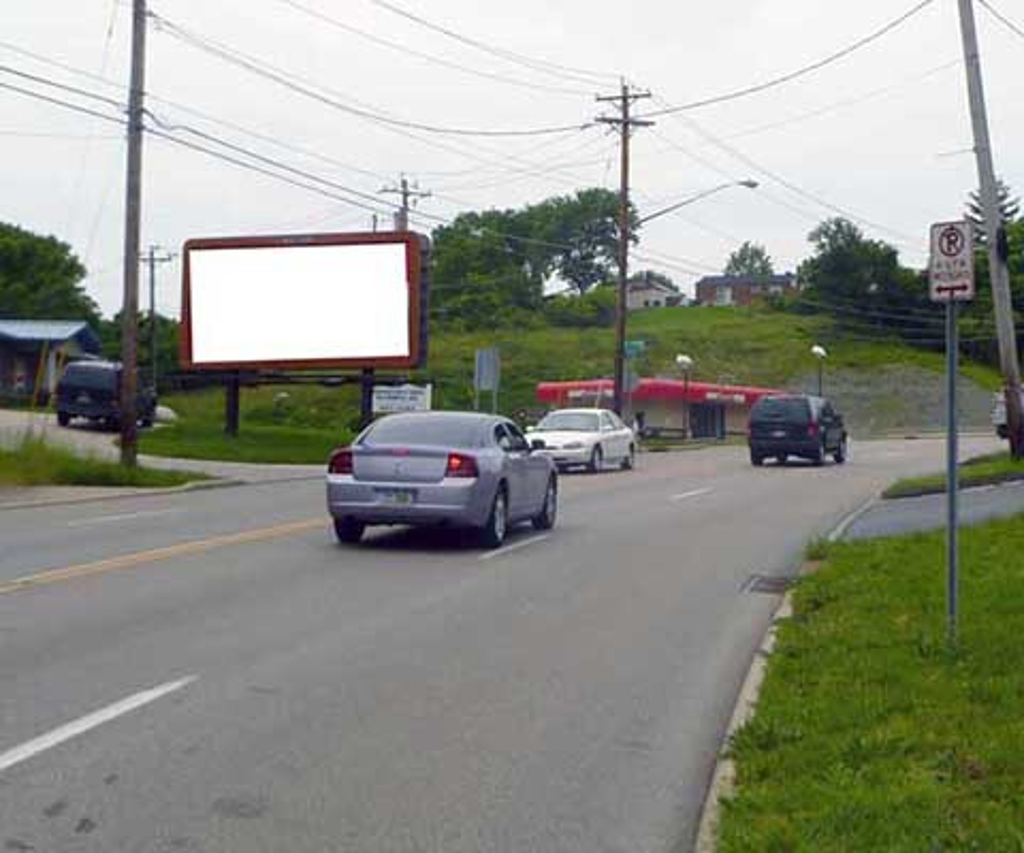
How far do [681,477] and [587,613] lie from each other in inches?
812

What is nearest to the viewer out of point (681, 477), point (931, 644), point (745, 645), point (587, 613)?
point (931, 644)

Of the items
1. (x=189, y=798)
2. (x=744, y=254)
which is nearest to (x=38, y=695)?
(x=189, y=798)

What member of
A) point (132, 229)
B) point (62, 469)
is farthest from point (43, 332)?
point (62, 469)

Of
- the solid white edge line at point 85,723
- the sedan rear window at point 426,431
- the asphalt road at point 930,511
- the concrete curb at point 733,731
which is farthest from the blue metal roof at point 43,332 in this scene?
the solid white edge line at point 85,723

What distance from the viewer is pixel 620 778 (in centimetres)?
718

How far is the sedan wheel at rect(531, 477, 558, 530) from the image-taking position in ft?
63.8

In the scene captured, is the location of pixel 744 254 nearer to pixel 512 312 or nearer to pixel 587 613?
pixel 512 312

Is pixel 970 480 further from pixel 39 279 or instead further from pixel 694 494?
pixel 39 279

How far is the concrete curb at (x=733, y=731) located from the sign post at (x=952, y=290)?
3.92 ft

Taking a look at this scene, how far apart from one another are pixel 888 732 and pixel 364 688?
3074 mm

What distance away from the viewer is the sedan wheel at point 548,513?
19.4 meters

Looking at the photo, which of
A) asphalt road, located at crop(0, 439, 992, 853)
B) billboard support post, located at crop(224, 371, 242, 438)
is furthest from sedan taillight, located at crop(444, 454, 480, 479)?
billboard support post, located at crop(224, 371, 242, 438)

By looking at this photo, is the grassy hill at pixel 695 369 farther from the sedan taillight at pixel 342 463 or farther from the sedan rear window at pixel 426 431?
the sedan taillight at pixel 342 463

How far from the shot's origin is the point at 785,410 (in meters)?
40.2
